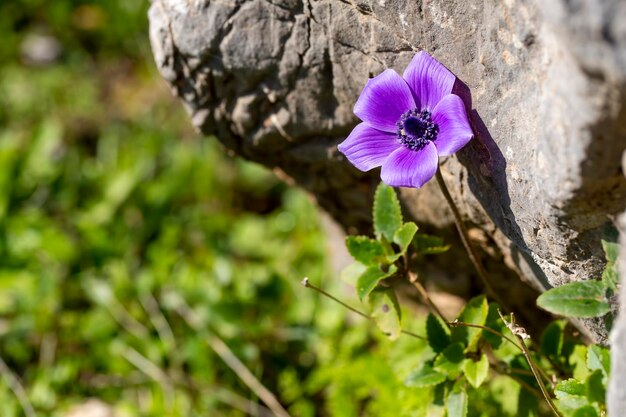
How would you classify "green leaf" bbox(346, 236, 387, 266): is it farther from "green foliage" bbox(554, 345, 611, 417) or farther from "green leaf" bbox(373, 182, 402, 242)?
"green foliage" bbox(554, 345, 611, 417)

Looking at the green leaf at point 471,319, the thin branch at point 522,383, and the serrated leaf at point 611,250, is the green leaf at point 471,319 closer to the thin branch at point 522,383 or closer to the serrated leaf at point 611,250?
the thin branch at point 522,383

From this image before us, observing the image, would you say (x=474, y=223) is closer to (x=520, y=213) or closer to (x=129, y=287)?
(x=520, y=213)

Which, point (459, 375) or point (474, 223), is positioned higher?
point (474, 223)

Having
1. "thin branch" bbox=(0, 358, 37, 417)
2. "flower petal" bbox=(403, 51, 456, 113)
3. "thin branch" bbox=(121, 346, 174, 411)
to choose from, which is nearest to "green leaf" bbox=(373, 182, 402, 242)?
"flower petal" bbox=(403, 51, 456, 113)

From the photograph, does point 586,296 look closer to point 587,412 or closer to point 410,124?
point 587,412

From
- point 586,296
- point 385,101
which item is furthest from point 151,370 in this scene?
point 586,296

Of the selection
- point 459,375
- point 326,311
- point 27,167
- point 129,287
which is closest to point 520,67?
point 459,375
